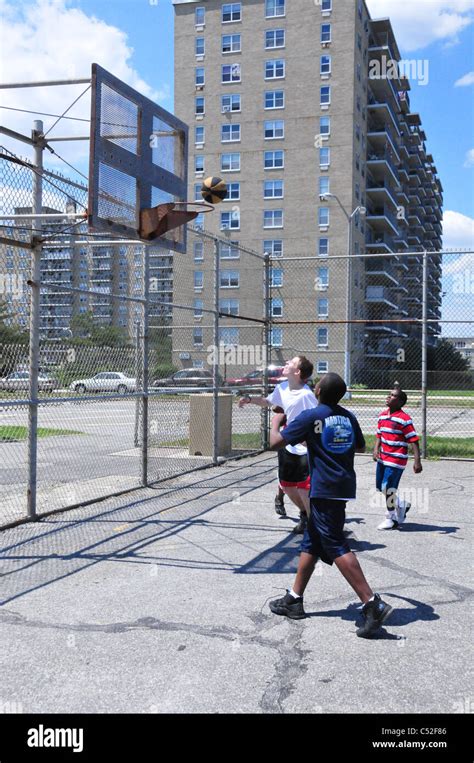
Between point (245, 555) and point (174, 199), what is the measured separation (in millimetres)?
4234

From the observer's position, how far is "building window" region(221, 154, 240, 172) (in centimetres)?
5744

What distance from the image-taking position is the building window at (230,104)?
188ft

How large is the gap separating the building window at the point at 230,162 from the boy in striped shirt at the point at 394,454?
52242 mm

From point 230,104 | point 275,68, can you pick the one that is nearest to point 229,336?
point 230,104

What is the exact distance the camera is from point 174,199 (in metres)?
8.52

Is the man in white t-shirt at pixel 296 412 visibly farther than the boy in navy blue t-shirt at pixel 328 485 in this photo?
Yes

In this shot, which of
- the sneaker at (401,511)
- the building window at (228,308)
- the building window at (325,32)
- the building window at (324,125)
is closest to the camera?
the sneaker at (401,511)

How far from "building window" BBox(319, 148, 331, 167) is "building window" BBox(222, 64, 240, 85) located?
8968 millimetres

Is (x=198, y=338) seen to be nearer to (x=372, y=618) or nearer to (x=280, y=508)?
(x=280, y=508)

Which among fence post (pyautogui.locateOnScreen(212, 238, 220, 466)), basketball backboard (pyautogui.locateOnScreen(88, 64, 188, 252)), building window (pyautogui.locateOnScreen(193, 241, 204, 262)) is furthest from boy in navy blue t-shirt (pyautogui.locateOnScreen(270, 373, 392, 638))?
building window (pyautogui.locateOnScreen(193, 241, 204, 262))

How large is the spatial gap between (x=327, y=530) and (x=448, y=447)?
9367 millimetres

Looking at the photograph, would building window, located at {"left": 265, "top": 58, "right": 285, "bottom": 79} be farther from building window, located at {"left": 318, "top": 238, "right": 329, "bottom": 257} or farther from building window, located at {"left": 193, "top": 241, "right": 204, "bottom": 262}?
building window, located at {"left": 193, "top": 241, "right": 204, "bottom": 262}

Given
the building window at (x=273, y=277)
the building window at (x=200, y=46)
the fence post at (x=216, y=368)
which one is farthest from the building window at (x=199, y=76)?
the fence post at (x=216, y=368)

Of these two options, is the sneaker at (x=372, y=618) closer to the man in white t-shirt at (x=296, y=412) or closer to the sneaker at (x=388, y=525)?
the man in white t-shirt at (x=296, y=412)
